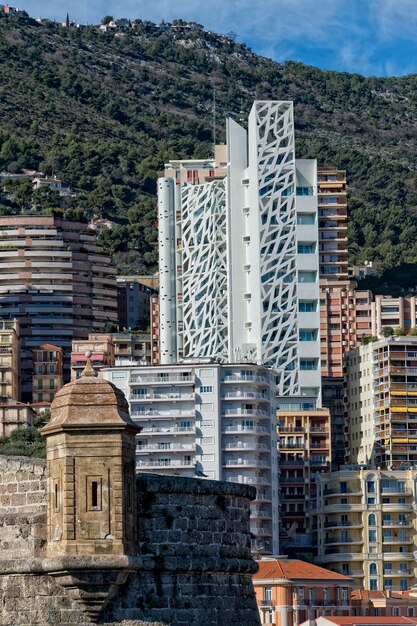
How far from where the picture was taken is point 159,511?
25.5 metres

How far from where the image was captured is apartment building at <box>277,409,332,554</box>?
498 ft

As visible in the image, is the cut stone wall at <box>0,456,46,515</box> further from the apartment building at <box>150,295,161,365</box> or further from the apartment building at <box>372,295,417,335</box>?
the apartment building at <box>372,295,417,335</box>

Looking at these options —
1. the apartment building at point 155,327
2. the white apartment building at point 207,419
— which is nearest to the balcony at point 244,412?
the white apartment building at point 207,419

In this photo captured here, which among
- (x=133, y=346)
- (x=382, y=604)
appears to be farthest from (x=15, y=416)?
(x=382, y=604)

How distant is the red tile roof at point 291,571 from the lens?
121812 millimetres

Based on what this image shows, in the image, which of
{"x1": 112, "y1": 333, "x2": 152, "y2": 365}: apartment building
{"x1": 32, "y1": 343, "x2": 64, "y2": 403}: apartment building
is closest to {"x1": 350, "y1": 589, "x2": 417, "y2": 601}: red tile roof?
{"x1": 32, "y1": 343, "x2": 64, "y2": 403}: apartment building

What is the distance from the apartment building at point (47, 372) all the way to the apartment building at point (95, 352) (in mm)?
3446

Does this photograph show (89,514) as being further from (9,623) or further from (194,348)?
(194,348)

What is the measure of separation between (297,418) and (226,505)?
12978 centimetres

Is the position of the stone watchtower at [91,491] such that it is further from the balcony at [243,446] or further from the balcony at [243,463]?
the balcony at [243,446]

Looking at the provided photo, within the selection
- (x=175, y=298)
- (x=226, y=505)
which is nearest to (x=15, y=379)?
(x=175, y=298)

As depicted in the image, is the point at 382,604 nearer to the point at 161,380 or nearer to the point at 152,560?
the point at 161,380

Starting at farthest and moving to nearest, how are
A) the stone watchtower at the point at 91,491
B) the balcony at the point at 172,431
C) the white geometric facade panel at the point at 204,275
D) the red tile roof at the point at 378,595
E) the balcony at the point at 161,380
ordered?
the white geometric facade panel at the point at 204,275 < the balcony at the point at 161,380 < the balcony at the point at 172,431 < the red tile roof at the point at 378,595 < the stone watchtower at the point at 91,491

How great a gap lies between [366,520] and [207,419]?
12390 mm
